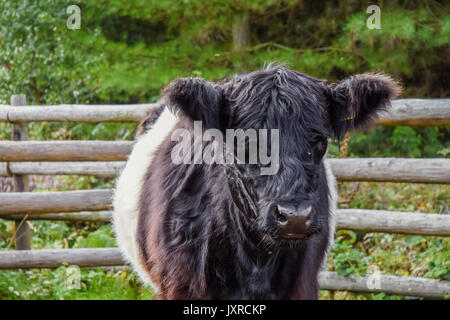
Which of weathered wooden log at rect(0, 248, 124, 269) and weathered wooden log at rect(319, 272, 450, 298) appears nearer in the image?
weathered wooden log at rect(319, 272, 450, 298)

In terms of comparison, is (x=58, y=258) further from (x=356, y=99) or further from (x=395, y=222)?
(x=356, y=99)

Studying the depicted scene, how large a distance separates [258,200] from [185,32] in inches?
225

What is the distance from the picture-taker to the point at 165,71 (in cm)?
761

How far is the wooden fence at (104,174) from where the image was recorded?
187 inches

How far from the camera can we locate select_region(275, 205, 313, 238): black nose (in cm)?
250

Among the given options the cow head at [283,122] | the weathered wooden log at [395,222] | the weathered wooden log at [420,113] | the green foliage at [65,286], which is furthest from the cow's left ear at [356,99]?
the green foliage at [65,286]

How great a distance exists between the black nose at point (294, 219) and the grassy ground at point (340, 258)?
2.32 metres

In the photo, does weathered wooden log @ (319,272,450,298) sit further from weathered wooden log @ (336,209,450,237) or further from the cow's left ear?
the cow's left ear

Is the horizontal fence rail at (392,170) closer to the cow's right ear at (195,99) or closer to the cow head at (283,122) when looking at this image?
the cow head at (283,122)

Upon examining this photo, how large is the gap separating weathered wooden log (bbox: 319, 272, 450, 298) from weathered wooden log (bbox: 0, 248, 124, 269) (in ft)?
6.12

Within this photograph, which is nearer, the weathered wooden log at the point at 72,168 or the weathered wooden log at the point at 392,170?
the weathered wooden log at the point at 392,170

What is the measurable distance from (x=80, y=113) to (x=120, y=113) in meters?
0.39

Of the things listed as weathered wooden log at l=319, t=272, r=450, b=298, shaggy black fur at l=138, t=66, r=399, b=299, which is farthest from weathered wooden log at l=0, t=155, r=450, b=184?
shaggy black fur at l=138, t=66, r=399, b=299
